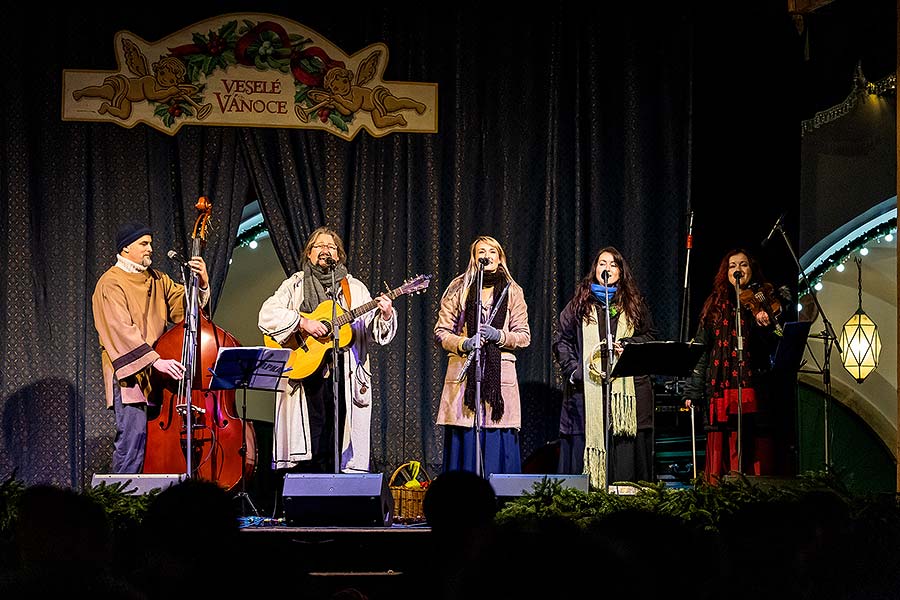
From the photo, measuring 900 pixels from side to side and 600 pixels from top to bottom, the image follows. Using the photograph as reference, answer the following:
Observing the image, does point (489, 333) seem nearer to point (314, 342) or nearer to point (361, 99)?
point (314, 342)

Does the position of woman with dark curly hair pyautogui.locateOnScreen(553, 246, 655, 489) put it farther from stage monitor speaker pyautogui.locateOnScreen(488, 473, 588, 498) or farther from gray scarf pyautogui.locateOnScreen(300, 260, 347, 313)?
gray scarf pyautogui.locateOnScreen(300, 260, 347, 313)

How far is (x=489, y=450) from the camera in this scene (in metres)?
7.76

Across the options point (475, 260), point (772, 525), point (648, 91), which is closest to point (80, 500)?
point (772, 525)

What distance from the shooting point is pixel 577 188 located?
9227mm

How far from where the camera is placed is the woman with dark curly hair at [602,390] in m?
7.85

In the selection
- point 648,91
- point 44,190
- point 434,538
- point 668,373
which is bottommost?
point 434,538

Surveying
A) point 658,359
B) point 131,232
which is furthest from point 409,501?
point 131,232

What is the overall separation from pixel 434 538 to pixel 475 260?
477 cm

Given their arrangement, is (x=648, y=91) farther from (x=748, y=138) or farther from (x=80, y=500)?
(x=80, y=500)

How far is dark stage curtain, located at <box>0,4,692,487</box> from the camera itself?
890 cm

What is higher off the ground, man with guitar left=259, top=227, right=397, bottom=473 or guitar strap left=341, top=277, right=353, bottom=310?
guitar strap left=341, top=277, right=353, bottom=310

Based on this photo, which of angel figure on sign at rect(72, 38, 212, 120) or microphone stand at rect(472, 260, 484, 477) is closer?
microphone stand at rect(472, 260, 484, 477)

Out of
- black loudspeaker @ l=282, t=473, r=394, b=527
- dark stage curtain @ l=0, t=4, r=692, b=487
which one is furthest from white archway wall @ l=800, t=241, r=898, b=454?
black loudspeaker @ l=282, t=473, r=394, b=527

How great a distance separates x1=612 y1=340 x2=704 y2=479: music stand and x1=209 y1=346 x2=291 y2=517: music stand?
1.95 metres
